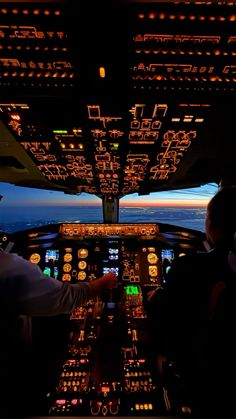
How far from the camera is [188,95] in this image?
1.87 m

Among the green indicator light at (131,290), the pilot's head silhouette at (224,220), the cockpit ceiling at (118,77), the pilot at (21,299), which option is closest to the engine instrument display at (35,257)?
the green indicator light at (131,290)

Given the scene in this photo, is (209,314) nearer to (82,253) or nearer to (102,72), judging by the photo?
(102,72)

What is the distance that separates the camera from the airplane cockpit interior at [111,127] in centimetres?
110

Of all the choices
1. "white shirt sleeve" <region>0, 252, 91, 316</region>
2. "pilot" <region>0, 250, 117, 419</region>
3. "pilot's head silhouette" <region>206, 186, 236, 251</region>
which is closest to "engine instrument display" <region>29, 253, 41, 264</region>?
"pilot" <region>0, 250, 117, 419</region>

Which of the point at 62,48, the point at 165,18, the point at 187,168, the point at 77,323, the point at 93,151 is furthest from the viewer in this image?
the point at 187,168

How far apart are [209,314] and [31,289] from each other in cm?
64

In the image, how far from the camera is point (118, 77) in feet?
5.31

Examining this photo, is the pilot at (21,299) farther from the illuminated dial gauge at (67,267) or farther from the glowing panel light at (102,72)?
the illuminated dial gauge at (67,267)

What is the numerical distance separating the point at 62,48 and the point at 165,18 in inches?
24.0

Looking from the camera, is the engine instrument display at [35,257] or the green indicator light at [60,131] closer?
the engine instrument display at [35,257]

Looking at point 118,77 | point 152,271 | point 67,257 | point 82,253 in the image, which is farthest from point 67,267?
point 118,77

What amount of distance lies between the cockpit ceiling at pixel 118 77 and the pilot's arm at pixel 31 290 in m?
1.19

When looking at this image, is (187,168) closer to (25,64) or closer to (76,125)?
(76,125)

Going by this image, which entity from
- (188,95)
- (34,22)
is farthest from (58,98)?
(188,95)
